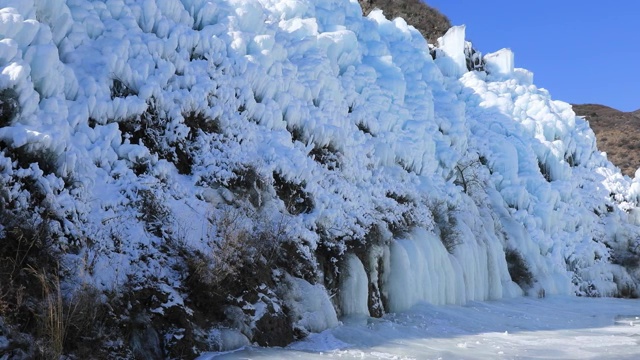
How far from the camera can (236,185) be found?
9.66m

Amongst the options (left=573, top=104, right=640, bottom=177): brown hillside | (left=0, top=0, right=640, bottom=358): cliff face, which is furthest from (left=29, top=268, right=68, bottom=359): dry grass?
(left=573, top=104, right=640, bottom=177): brown hillside

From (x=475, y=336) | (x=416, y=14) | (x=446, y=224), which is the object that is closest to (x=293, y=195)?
(x=475, y=336)

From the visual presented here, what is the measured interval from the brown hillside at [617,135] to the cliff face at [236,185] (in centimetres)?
2480

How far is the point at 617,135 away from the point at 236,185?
45833mm

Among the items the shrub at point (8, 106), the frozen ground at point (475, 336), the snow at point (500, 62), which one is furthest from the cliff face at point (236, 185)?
the snow at point (500, 62)

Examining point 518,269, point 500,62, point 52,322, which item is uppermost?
point 500,62

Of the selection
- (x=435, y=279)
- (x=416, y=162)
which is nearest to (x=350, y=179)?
(x=435, y=279)

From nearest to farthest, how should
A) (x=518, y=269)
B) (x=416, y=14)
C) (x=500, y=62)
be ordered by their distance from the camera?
(x=518, y=269) → (x=500, y=62) → (x=416, y=14)

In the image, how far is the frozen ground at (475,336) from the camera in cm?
811

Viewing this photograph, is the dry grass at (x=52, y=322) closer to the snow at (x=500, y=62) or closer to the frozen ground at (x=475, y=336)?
the frozen ground at (x=475, y=336)

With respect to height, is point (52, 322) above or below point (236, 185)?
below

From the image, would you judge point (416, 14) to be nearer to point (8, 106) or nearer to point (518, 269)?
point (518, 269)

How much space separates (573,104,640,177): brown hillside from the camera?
42.6 m

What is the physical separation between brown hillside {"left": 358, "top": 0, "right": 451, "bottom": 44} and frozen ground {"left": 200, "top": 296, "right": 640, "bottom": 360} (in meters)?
19.7
